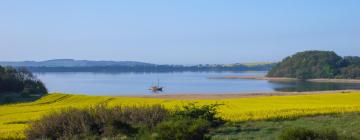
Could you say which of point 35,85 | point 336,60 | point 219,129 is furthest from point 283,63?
point 219,129

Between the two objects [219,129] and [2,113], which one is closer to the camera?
[219,129]

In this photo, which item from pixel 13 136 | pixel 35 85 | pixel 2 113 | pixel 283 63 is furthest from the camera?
pixel 283 63

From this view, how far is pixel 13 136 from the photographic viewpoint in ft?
59.2

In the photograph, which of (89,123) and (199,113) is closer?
(89,123)

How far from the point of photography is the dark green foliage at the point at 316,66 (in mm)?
131125

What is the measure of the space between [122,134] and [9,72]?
2046 inches

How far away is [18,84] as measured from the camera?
59719 millimetres

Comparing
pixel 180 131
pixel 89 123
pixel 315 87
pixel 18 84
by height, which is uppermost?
pixel 180 131

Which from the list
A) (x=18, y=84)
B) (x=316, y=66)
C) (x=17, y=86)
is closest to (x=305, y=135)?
(x=17, y=86)

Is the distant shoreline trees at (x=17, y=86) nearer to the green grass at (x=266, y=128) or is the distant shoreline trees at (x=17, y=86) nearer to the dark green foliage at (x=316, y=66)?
the green grass at (x=266, y=128)

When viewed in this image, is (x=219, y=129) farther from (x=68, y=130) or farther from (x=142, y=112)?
(x=68, y=130)

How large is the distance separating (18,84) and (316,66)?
306ft

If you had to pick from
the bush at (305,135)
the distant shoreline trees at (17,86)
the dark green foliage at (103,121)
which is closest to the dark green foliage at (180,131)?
the bush at (305,135)

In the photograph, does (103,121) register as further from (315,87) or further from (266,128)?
(315,87)
